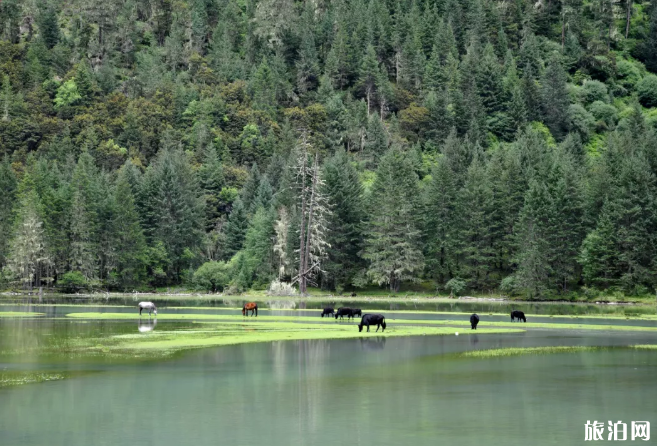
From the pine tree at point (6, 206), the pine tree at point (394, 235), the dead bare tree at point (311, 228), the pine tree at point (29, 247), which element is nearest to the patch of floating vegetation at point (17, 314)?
the dead bare tree at point (311, 228)

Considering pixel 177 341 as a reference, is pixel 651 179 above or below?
above

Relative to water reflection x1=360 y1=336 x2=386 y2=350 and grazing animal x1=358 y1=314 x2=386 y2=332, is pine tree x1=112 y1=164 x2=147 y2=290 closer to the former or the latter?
grazing animal x1=358 y1=314 x2=386 y2=332

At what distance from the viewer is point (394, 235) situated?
135625 mm

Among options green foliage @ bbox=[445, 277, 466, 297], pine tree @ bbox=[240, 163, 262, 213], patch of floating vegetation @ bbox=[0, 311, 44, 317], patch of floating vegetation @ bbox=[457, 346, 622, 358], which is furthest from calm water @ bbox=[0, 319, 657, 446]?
pine tree @ bbox=[240, 163, 262, 213]

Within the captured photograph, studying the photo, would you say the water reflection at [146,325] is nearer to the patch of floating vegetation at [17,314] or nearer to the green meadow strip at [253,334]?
the green meadow strip at [253,334]

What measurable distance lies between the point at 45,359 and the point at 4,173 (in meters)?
124

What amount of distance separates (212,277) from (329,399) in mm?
115376

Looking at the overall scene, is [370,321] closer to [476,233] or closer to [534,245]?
[534,245]

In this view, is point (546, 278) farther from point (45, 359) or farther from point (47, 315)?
point (45, 359)

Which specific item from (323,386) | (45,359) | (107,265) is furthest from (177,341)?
(107,265)

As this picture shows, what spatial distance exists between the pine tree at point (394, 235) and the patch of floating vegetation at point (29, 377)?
95706 millimetres

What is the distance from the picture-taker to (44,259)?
13375cm

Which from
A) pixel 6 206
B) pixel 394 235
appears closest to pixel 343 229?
pixel 394 235

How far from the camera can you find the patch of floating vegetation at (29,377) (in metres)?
33.2
